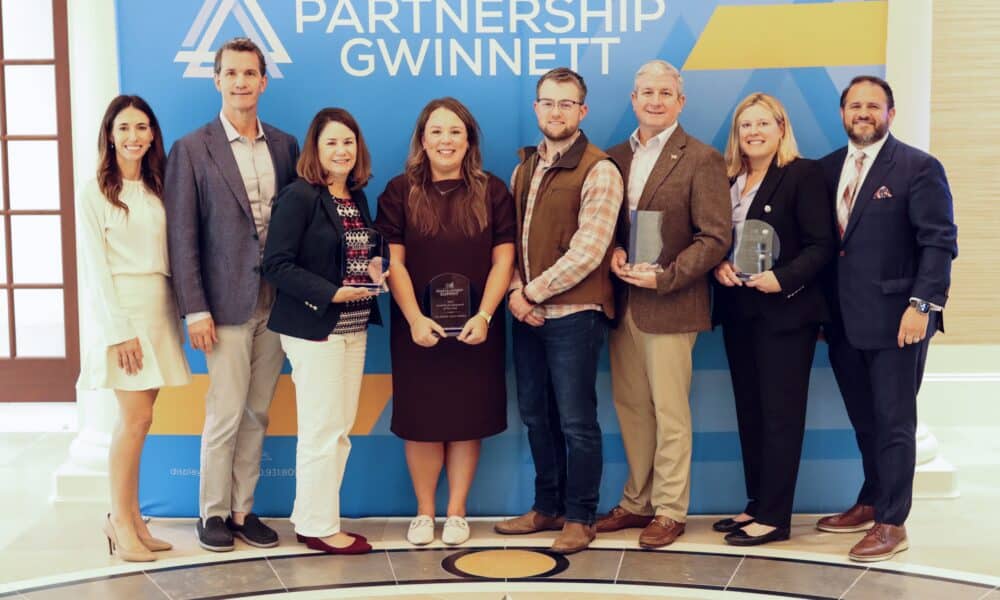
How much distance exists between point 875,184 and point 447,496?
2070 mm

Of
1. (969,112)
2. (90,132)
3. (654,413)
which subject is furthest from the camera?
(969,112)

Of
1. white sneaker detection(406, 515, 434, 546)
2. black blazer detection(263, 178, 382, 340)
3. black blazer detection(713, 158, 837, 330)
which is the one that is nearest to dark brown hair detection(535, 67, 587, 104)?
black blazer detection(713, 158, 837, 330)

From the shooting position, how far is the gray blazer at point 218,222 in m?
4.10

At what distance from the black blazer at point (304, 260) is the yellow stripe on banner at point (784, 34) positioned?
157 cm

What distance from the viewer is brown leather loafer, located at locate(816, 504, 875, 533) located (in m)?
4.50

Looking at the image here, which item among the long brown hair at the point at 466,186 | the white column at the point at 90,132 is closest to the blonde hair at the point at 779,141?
the long brown hair at the point at 466,186

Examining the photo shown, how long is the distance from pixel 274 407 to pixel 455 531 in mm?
920

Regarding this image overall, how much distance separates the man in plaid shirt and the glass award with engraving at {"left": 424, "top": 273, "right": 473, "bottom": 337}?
6.7 inches

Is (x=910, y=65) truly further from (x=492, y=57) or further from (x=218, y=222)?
(x=218, y=222)

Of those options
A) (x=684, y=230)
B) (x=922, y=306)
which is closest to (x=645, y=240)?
(x=684, y=230)

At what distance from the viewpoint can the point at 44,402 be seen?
652 cm

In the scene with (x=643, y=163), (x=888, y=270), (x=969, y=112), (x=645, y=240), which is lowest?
(x=888, y=270)

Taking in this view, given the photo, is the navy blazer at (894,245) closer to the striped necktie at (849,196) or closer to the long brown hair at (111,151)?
the striped necktie at (849,196)

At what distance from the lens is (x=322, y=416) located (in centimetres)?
411
